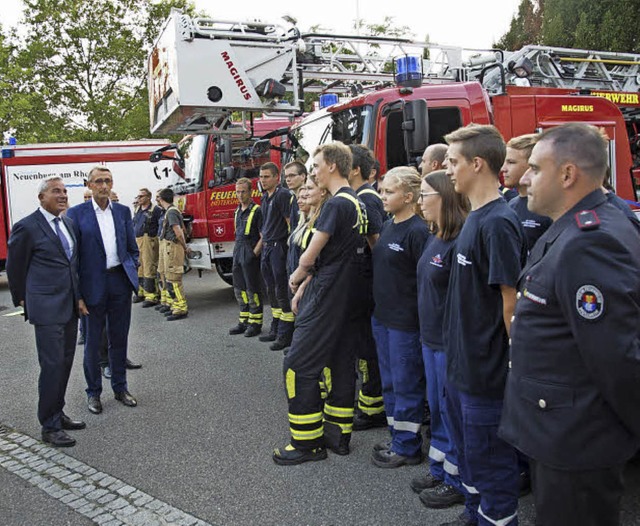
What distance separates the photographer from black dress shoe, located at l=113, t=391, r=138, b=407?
5203mm

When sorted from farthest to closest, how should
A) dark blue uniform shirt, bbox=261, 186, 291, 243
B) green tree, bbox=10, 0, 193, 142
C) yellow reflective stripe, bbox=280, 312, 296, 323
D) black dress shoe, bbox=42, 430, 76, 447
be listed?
green tree, bbox=10, 0, 193, 142 < dark blue uniform shirt, bbox=261, 186, 291, 243 < yellow reflective stripe, bbox=280, 312, 296, 323 < black dress shoe, bbox=42, 430, 76, 447

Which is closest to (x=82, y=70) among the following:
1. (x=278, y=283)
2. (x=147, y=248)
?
(x=147, y=248)

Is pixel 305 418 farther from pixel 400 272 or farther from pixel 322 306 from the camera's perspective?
pixel 400 272

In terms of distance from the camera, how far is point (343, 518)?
10.5 feet

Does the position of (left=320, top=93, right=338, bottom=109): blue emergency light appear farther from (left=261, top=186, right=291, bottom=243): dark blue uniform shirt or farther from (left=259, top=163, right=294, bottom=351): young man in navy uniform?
(left=261, top=186, right=291, bottom=243): dark blue uniform shirt

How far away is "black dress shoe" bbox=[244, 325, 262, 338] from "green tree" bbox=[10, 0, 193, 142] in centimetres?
1437

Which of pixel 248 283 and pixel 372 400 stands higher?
pixel 248 283

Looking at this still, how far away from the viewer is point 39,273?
461 centimetres

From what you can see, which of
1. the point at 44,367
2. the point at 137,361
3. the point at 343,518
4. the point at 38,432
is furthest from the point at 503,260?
the point at 137,361

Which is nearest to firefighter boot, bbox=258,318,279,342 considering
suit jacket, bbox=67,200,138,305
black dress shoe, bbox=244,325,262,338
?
black dress shoe, bbox=244,325,262,338

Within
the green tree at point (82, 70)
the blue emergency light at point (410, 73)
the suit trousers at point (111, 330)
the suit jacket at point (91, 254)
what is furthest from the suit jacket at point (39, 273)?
the green tree at point (82, 70)

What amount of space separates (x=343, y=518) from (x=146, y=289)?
7.84 metres

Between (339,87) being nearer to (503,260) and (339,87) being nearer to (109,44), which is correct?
(503,260)

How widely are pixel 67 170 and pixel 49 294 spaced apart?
1058cm
